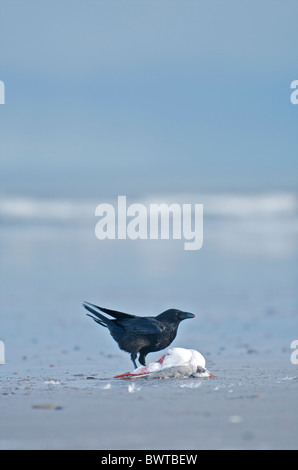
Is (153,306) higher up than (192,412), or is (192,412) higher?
(153,306)

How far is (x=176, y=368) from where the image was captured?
652 cm

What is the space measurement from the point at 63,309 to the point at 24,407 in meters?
7.14

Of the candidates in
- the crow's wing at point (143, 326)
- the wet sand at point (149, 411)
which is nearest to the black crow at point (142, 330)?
the crow's wing at point (143, 326)

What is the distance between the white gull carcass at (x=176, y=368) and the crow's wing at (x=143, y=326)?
0.39 meters

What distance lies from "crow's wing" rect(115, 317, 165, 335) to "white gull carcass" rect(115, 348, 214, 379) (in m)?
0.39

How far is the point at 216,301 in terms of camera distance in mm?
12875

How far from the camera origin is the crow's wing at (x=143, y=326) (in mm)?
7090

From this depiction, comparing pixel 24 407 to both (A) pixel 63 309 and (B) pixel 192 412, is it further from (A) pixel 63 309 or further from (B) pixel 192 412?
(A) pixel 63 309

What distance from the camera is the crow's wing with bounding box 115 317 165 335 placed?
709 cm

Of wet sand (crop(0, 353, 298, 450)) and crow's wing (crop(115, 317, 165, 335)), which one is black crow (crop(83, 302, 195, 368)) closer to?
crow's wing (crop(115, 317, 165, 335))

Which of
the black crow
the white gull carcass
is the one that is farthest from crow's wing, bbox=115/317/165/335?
the white gull carcass

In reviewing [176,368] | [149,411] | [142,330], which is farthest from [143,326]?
[149,411]

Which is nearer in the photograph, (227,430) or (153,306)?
(227,430)
